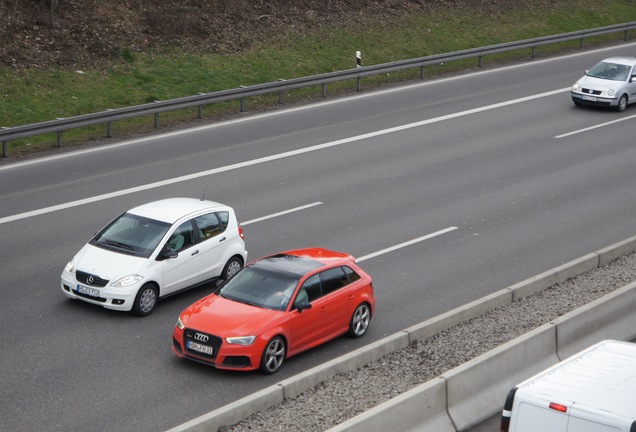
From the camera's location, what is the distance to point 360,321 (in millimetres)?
14789

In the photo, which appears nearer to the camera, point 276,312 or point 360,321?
point 276,312

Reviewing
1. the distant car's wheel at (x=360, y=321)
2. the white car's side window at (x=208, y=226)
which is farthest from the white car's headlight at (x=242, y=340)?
the white car's side window at (x=208, y=226)

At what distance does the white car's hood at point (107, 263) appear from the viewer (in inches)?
587

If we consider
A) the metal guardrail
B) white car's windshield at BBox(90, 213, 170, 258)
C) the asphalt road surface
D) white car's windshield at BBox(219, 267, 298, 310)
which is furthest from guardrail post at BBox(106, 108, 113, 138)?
white car's windshield at BBox(219, 267, 298, 310)

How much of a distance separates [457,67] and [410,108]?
6.28m

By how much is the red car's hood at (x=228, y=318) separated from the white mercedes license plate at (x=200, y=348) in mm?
206

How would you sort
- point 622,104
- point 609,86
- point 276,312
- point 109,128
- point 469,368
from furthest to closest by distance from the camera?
point 622,104
point 609,86
point 109,128
point 276,312
point 469,368

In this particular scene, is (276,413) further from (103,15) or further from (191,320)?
(103,15)

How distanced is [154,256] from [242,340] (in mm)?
2888

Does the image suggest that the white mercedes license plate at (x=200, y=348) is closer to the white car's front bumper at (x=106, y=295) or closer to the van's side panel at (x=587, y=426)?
the white car's front bumper at (x=106, y=295)

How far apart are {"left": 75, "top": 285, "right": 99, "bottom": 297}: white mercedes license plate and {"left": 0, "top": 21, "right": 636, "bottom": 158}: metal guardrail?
931 centimetres

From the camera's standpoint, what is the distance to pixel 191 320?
44.0ft

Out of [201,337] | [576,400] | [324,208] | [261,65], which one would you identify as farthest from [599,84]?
[576,400]

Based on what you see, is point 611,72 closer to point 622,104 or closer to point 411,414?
point 622,104
